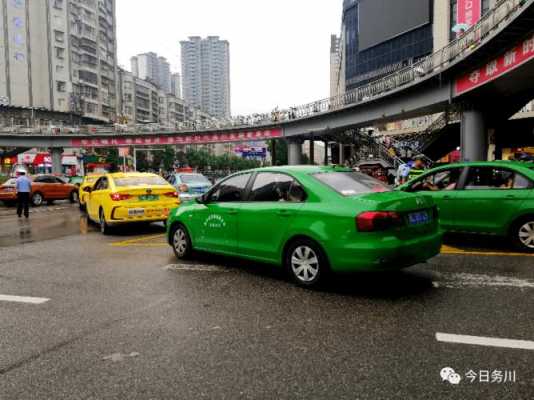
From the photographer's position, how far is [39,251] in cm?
895

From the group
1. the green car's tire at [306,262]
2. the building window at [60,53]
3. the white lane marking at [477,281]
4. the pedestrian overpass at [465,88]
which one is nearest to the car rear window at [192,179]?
the pedestrian overpass at [465,88]

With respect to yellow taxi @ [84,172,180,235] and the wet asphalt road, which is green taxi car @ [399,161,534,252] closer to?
the wet asphalt road

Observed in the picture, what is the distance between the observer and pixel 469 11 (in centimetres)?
4619

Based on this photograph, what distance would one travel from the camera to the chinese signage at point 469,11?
4469 cm

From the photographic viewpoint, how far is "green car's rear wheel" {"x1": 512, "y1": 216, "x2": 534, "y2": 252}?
752cm

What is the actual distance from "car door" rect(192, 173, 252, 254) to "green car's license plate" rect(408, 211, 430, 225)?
233 centimetres

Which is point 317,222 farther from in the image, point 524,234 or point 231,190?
point 524,234

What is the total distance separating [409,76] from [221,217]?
799 inches

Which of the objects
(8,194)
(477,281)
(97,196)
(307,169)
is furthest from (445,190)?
(8,194)

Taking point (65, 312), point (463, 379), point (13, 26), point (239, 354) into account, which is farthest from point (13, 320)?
point (13, 26)

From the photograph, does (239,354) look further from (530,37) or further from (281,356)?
(530,37)

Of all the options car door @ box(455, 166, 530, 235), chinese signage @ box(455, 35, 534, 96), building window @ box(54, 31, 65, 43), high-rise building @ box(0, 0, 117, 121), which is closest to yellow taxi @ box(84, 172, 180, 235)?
car door @ box(455, 166, 530, 235)

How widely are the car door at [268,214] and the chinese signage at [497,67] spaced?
1264 centimetres

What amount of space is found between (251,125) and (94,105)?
54.2m
